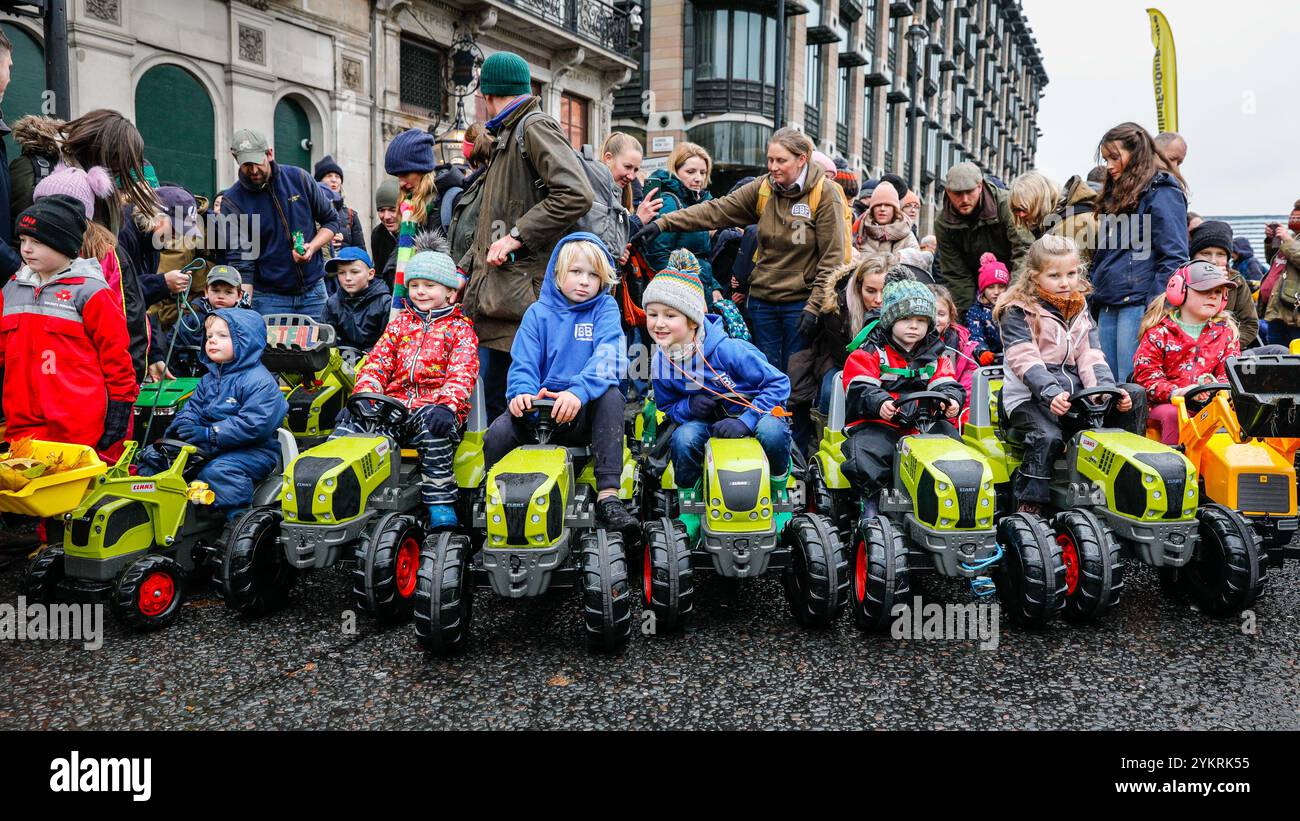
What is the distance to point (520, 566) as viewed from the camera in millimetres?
3186

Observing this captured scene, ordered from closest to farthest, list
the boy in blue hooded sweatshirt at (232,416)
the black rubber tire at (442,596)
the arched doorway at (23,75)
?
the black rubber tire at (442,596) → the boy in blue hooded sweatshirt at (232,416) → the arched doorway at (23,75)

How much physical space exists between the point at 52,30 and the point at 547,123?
382 centimetres

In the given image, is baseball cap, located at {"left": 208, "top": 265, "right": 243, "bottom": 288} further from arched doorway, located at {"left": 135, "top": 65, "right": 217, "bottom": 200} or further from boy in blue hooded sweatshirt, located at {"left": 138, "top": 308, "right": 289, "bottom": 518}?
arched doorway, located at {"left": 135, "top": 65, "right": 217, "bottom": 200}

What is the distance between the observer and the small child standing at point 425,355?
409cm

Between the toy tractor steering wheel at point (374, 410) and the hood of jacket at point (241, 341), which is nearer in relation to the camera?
the toy tractor steering wheel at point (374, 410)

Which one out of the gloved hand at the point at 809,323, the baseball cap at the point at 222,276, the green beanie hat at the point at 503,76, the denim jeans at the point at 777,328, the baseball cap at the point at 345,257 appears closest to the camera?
the green beanie hat at the point at 503,76

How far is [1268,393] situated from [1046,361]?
973mm

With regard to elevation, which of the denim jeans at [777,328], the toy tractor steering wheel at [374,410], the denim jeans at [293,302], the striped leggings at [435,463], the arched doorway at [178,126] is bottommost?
the striped leggings at [435,463]

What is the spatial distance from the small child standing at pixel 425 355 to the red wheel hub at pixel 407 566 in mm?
344

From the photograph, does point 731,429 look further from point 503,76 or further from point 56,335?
point 56,335

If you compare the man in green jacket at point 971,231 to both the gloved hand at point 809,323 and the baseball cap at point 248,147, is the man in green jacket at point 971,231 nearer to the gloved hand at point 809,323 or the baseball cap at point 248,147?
the gloved hand at point 809,323

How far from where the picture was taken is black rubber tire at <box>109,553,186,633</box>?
341 cm

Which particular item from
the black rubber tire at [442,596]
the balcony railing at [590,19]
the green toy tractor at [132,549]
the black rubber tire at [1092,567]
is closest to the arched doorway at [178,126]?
the balcony railing at [590,19]

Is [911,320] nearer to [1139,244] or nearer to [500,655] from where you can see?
[1139,244]
